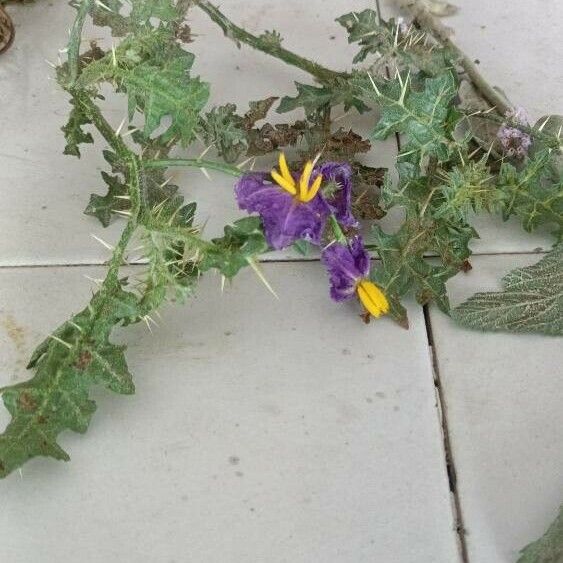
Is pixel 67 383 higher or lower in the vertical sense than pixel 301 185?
lower

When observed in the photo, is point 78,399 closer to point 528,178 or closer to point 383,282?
point 383,282

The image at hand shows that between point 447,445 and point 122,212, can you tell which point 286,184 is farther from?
point 447,445

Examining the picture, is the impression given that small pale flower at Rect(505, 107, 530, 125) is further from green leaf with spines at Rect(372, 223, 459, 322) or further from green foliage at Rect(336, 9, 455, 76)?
green leaf with spines at Rect(372, 223, 459, 322)

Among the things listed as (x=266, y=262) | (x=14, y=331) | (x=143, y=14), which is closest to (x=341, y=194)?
(x=266, y=262)

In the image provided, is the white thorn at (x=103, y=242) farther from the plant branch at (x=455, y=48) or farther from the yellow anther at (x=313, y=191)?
the plant branch at (x=455, y=48)

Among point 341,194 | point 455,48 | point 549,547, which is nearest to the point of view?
point 549,547

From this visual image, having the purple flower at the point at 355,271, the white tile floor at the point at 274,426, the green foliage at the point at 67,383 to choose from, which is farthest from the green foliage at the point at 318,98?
the green foliage at the point at 67,383

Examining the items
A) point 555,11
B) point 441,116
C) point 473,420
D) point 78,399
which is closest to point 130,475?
point 78,399
